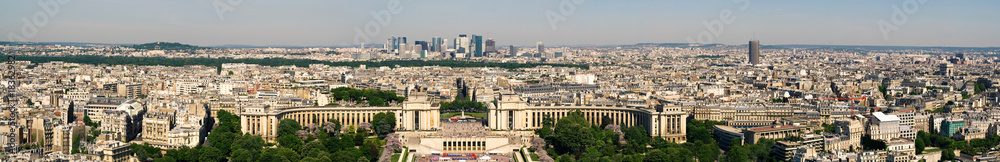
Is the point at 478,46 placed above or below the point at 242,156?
above

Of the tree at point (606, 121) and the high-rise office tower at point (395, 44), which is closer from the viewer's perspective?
the tree at point (606, 121)

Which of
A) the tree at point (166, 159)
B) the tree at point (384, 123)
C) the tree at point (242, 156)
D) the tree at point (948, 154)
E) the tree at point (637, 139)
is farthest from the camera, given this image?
the tree at point (384, 123)

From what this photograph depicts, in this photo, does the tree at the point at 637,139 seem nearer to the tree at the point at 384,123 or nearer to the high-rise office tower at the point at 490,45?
the tree at the point at 384,123

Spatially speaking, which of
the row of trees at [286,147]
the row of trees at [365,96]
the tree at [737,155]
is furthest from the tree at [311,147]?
the row of trees at [365,96]

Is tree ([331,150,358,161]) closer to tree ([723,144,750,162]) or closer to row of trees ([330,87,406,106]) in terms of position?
tree ([723,144,750,162])

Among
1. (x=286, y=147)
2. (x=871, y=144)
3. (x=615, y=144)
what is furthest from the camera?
(x=615, y=144)

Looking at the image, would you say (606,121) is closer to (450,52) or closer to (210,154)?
(210,154)

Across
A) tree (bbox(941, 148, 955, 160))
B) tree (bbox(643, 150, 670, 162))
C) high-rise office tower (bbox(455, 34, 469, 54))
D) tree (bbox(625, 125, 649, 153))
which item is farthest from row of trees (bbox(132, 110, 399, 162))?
high-rise office tower (bbox(455, 34, 469, 54))

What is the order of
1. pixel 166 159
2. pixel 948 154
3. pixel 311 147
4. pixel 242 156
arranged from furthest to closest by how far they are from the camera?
pixel 948 154
pixel 311 147
pixel 242 156
pixel 166 159

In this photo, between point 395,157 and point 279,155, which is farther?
point 395,157

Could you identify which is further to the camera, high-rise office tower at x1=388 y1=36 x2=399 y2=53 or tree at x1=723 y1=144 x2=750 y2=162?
high-rise office tower at x1=388 y1=36 x2=399 y2=53

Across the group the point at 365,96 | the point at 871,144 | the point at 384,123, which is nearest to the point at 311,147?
the point at 384,123

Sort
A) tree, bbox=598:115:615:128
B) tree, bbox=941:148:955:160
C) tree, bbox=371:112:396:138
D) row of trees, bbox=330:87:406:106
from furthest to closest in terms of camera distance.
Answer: row of trees, bbox=330:87:406:106
tree, bbox=598:115:615:128
tree, bbox=371:112:396:138
tree, bbox=941:148:955:160
